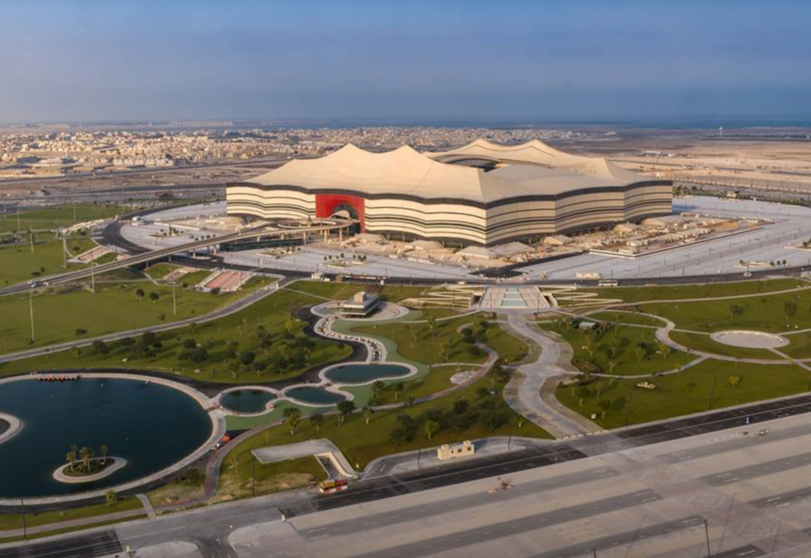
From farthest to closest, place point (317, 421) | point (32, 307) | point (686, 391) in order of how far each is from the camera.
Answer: point (32, 307) < point (686, 391) < point (317, 421)

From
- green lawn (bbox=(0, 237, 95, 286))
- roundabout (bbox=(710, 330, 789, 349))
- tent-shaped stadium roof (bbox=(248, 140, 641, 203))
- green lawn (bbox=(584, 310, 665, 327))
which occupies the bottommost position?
roundabout (bbox=(710, 330, 789, 349))

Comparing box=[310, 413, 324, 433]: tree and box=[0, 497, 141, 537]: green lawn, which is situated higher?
box=[310, 413, 324, 433]: tree

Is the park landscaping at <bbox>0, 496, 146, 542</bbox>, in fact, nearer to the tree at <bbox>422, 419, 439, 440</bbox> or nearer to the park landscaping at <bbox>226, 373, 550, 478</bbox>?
the park landscaping at <bbox>226, 373, 550, 478</bbox>

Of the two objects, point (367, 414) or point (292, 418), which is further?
point (367, 414)

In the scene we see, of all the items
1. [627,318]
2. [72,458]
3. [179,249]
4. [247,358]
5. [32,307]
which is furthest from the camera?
[179,249]

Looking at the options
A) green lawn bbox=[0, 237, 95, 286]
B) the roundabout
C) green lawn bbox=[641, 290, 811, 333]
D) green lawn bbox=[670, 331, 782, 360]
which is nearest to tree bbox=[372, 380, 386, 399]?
green lawn bbox=[670, 331, 782, 360]

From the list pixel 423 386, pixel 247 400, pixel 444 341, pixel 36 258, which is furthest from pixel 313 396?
pixel 36 258

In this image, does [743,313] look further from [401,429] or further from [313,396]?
[313,396]

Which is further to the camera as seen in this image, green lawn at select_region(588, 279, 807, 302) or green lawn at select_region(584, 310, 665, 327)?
green lawn at select_region(588, 279, 807, 302)
